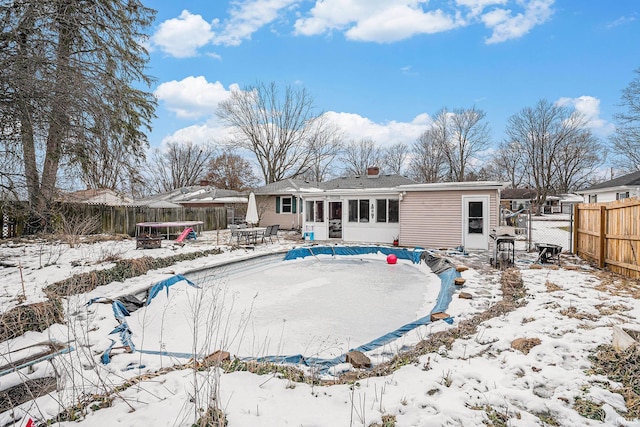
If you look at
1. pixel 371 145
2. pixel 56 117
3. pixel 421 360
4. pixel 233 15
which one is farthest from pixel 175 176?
pixel 421 360

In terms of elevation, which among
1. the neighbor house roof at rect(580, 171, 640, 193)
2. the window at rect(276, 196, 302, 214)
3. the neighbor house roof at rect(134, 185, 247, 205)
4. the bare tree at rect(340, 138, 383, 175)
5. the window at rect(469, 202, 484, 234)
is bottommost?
the window at rect(469, 202, 484, 234)

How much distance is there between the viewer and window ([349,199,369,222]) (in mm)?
14188

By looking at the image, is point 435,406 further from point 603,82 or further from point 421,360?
point 603,82

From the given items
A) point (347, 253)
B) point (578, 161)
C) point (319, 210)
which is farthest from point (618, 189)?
point (347, 253)

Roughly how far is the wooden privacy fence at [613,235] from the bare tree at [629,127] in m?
15.0

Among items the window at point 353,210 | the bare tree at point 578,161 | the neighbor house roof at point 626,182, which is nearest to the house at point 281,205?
the window at point 353,210

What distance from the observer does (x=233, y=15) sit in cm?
1272

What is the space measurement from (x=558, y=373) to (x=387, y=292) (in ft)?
15.2

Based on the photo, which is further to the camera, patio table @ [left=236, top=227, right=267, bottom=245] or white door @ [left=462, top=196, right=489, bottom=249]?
patio table @ [left=236, top=227, right=267, bottom=245]

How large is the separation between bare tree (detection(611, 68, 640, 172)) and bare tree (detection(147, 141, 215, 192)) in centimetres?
3630

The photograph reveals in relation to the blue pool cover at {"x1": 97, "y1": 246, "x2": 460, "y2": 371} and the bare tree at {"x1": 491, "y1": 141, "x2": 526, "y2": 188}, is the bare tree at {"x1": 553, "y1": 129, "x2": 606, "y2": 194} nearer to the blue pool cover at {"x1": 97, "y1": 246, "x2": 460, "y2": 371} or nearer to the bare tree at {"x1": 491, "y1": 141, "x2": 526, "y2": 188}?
the bare tree at {"x1": 491, "y1": 141, "x2": 526, "y2": 188}

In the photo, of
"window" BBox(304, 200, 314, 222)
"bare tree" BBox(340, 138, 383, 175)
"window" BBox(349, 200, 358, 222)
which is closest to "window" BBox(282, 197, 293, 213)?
"window" BBox(304, 200, 314, 222)

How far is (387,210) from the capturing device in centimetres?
1377

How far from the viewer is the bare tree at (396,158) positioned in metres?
39.0
